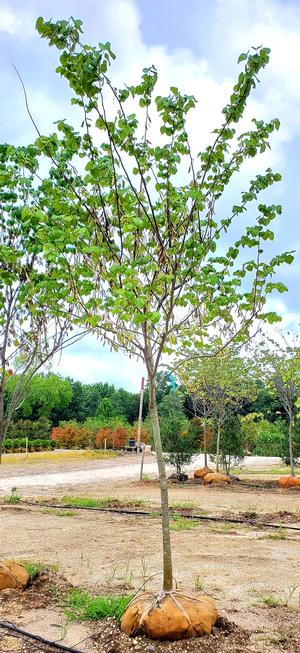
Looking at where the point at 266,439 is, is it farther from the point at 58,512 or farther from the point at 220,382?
the point at 58,512

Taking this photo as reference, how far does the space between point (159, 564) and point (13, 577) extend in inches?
79.1

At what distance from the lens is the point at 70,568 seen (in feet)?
23.3

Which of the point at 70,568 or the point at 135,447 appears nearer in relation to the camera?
the point at 70,568

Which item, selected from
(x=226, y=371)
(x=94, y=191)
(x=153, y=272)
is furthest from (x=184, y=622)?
(x=226, y=371)

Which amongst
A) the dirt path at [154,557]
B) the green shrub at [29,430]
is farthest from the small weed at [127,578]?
the green shrub at [29,430]

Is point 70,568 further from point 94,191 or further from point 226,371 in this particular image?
point 226,371

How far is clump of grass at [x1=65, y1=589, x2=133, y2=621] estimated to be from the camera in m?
5.04

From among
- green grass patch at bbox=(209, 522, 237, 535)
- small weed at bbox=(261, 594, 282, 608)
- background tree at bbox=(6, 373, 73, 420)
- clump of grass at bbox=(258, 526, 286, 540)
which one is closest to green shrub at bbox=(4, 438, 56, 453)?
background tree at bbox=(6, 373, 73, 420)

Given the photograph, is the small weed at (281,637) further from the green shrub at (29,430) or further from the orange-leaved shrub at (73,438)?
the orange-leaved shrub at (73,438)

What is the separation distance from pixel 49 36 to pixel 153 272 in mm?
1883

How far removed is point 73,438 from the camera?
41.4m

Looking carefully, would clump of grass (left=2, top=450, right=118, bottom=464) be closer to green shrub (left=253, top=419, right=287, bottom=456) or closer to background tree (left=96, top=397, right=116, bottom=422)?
green shrub (left=253, top=419, right=287, bottom=456)

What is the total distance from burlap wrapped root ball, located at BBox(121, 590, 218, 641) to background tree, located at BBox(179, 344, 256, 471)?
48.6 ft

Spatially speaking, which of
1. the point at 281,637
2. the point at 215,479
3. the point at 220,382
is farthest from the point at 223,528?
the point at 220,382
